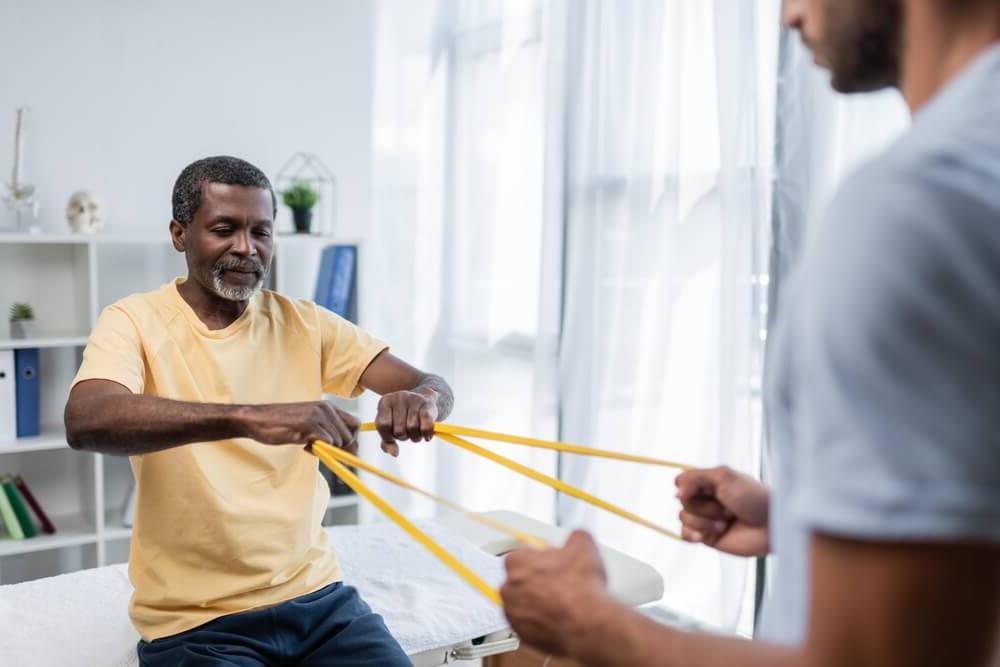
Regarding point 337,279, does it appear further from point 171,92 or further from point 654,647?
point 654,647

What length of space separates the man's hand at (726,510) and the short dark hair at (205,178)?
1214 millimetres

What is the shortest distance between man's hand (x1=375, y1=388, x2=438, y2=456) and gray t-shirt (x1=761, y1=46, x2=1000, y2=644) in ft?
3.69

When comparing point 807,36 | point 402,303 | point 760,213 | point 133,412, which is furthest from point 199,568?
point 402,303

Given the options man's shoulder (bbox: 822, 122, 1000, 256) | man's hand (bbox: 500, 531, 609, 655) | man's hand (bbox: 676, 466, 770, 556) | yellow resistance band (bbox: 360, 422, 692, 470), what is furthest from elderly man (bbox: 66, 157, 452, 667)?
man's shoulder (bbox: 822, 122, 1000, 256)

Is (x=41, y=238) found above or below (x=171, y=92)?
below

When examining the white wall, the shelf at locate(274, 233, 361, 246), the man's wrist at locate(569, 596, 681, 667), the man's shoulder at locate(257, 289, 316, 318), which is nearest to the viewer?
the man's wrist at locate(569, 596, 681, 667)

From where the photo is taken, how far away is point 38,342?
3.14m

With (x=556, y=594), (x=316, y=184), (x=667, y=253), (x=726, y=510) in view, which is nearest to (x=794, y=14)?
(x=556, y=594)

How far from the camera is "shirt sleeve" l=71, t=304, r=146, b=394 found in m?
1.69

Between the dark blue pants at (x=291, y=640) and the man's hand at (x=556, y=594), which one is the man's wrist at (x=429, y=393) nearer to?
the dark blue pants at (x=291, y=640)

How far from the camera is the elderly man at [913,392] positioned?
1.82ft

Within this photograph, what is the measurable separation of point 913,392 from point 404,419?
1.21 meters

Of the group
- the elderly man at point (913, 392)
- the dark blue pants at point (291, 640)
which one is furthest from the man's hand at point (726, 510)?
the dark blue pants at point (291, 640)

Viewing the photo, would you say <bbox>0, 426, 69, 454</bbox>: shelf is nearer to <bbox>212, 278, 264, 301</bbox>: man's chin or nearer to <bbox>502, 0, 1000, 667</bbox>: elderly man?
<bbox>212, 278, 264, 301</bbox>: man's chin
